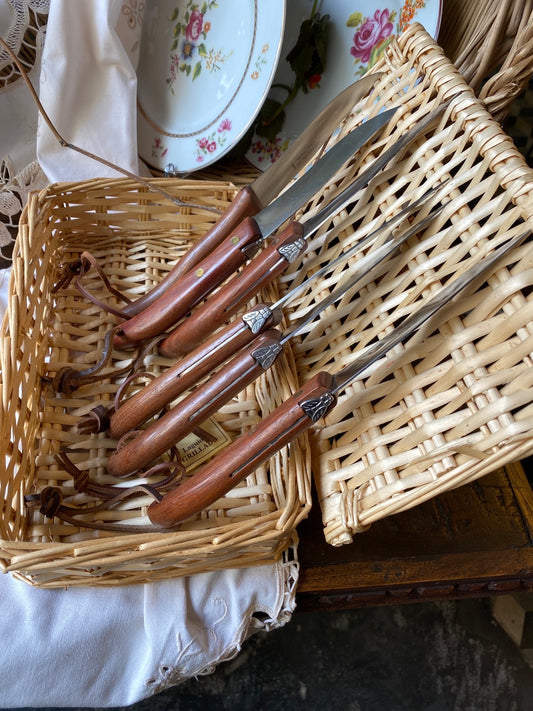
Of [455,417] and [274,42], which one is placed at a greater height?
[274,42]

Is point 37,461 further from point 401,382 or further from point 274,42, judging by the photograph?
→ point 274,42

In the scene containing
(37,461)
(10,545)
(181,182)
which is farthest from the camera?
(181,182)

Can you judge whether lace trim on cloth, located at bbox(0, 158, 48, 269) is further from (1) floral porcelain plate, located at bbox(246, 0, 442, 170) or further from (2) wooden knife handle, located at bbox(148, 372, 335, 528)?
(2) wooden knife handle, located at bbox(148, 372, 335, 528)

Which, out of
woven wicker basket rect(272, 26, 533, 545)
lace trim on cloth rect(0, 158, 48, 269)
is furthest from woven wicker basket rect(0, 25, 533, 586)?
lace trim on cloth rect(0, 158, 48, 269)

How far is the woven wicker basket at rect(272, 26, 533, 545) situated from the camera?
38 cm

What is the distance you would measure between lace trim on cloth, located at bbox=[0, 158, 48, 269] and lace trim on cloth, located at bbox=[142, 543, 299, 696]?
0.47 metres

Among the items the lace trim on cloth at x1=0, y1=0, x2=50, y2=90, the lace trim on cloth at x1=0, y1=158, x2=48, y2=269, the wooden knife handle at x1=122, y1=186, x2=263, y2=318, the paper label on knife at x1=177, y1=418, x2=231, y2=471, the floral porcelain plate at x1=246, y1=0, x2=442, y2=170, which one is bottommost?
the paper label on knife at x1=177, y1=418, x2=231, y2=471

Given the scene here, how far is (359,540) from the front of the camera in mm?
544

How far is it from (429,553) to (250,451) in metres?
0.24

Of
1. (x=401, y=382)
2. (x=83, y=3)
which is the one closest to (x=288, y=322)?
(x=401, y=382)

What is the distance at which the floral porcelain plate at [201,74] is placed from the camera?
25.0 inches

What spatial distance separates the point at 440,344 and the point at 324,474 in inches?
5.5

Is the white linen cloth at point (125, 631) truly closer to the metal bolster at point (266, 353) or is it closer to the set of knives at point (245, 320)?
the set of knives at point (245, 320)

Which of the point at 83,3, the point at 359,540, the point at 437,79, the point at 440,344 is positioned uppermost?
the point at 83,3
